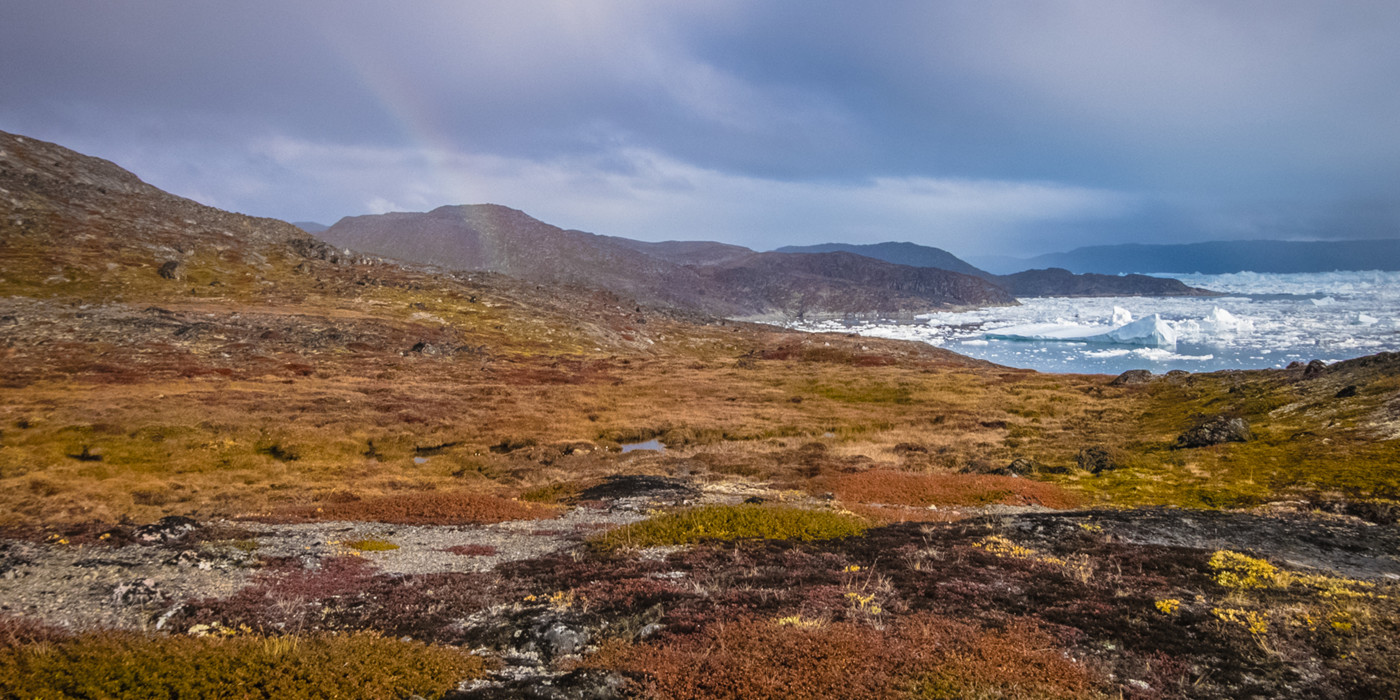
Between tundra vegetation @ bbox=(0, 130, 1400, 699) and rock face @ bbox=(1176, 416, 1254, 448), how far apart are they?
103cm

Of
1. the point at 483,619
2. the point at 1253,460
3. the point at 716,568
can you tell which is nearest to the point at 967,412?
the point at 1253,460

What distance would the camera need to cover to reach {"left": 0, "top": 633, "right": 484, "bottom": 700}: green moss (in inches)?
341

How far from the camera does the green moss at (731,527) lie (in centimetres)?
2241

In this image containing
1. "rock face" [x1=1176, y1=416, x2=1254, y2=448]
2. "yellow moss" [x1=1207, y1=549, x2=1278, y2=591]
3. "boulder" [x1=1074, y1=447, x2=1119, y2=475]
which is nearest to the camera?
"yellow moss" [x1=1207, y1=549, x2=1278, y2=591]

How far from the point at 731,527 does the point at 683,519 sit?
2.08 m

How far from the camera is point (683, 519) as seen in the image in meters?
24.4

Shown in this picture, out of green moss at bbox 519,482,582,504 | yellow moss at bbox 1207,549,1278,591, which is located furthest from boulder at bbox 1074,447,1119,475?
green moss at bbox 519,482,582,504

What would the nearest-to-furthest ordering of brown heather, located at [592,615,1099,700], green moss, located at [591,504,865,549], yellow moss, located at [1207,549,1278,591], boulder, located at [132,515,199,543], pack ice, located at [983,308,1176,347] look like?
brown heather, located at [592,615,1099,700], yellow moss, located at [1207,549,1278,591], boulder, located at [132,515,199,543], green moss, located at [591,504,865,549], pack ice, located at [983,308,1176,347]

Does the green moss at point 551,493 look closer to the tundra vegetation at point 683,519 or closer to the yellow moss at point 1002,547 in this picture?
the tundra vegetation at point 683,519

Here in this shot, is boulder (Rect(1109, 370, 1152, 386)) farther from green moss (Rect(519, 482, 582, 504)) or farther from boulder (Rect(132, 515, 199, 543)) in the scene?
boulder (Rect(132, 515, 199, 543))

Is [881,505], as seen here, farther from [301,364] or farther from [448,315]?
[448,315]

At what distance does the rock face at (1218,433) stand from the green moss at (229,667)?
4619cm

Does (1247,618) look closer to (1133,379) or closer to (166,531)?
(166,531)

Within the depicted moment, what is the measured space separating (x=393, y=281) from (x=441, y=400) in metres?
84.6
